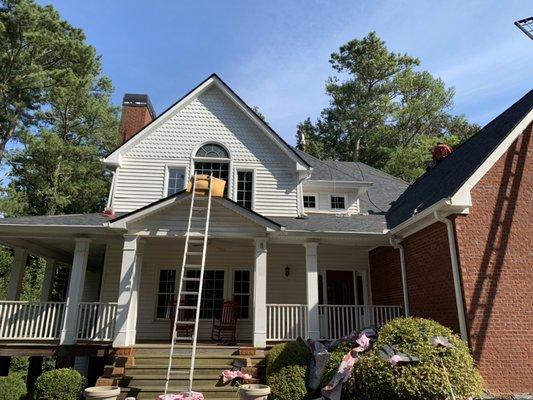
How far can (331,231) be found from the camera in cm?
1065

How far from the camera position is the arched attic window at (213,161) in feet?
42.4

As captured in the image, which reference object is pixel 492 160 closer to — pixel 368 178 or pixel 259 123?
pixel 259 123

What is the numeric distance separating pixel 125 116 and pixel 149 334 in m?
9.12

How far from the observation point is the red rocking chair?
11029 millimetres

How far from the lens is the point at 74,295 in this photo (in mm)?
10289

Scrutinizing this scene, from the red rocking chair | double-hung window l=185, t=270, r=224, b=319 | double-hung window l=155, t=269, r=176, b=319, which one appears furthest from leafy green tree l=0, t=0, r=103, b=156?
the red rocking chair

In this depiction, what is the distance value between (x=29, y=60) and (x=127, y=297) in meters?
22.5

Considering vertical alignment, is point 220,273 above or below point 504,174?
below

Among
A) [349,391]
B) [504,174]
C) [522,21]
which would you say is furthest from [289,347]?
[522,21]

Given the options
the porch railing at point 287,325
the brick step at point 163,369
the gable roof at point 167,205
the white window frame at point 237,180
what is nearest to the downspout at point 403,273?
the porch railing at point 287,325

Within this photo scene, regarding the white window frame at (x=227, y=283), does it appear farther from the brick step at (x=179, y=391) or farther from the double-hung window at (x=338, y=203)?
the brick step at (x=179, y=391)

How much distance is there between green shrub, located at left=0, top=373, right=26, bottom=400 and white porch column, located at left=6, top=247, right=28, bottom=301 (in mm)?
3217

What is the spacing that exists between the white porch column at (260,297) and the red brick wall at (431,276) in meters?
3.70

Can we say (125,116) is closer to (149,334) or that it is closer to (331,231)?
(149,334)
